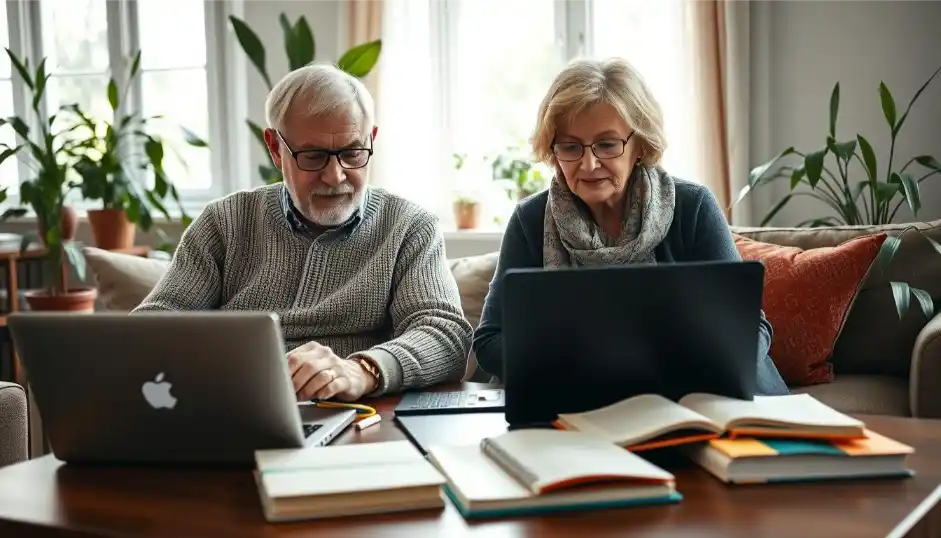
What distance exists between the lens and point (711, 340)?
129cm

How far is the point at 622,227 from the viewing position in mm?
1955

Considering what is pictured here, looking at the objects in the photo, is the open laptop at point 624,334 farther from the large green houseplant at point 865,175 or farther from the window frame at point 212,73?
the window frame at point 212,73

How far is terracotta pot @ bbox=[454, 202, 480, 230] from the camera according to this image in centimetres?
393

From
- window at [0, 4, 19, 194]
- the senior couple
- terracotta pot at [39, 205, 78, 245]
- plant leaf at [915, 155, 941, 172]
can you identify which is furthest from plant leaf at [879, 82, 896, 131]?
window at [0, 4, 19, 194]

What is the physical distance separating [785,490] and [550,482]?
0.27m

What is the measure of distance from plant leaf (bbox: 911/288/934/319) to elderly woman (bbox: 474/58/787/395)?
2.08ft

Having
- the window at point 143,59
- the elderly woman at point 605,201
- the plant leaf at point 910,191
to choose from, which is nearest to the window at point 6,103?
the window at point 143,59

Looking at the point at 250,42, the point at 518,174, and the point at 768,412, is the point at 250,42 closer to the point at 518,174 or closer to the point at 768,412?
the point at 518,174

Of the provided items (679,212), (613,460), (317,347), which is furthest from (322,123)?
(613,460)

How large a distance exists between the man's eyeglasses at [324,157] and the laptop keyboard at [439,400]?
55 centimetres

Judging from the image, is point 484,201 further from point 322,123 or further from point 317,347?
point 317,347

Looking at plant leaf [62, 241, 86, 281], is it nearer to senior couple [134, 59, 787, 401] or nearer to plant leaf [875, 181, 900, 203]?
senior couple [134, 59, 787, 401]

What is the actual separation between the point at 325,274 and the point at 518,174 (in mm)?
1860

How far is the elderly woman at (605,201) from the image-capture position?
6.12 feet
